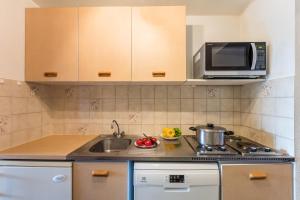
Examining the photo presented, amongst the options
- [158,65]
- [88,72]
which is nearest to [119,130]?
[88,72]

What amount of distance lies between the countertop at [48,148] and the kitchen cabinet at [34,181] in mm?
48

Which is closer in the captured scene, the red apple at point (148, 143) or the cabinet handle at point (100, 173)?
the cabinet handle at point (100, 173)

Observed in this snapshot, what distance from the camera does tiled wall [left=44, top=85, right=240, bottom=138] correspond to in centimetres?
196

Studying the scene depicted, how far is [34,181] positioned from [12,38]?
106 cm

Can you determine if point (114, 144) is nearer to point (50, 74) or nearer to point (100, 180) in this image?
point (100, 180)

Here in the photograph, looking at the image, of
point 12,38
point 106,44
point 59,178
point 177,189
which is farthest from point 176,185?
point 12,38

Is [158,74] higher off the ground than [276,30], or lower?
lower

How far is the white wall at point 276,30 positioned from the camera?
4.13 ft

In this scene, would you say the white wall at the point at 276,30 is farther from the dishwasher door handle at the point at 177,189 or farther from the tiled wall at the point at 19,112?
the tiled wall at the point at 19,112

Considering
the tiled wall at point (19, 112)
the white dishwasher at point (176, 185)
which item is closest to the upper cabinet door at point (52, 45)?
the tiled wall at point (19, 112)

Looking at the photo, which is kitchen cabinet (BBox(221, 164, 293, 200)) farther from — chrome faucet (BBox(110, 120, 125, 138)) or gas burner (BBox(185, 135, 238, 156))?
chrome faucet (BBox(110, 120, 125, 138))

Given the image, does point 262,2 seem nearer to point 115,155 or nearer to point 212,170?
point 212,170

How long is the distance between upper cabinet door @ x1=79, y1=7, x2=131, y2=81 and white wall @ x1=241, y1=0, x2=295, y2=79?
1.07 m

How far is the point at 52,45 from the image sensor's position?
1613 millimetres
